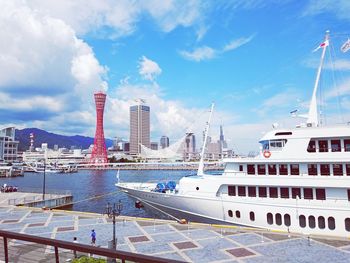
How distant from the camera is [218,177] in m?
24.8

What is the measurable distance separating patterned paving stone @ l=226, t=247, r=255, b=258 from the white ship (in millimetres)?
5598

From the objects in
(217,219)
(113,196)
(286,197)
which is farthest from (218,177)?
(113,196)

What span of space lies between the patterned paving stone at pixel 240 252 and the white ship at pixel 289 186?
560cm

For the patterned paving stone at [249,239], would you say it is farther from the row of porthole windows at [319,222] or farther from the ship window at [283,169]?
the ship window at [283,169]

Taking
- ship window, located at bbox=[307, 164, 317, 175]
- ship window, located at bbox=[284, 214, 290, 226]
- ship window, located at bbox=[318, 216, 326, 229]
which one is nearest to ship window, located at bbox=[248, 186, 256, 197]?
ship window, located at bbox=[284, 214, 290, 226]

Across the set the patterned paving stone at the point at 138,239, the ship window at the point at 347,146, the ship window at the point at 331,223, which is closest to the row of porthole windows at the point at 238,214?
the ship window at the point at 331,223

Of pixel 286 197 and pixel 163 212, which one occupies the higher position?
pixel 286 197

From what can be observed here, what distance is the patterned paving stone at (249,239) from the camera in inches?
734

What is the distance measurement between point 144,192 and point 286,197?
47.0 feet

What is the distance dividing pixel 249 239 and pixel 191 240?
11.9 ft

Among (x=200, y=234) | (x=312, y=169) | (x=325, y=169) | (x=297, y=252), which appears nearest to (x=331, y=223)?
(x=325, y=169)

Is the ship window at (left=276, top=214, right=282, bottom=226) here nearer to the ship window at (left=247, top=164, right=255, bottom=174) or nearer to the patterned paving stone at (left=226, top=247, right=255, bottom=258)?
the ship window at (left=247, top=164, right=255, bottom=174)

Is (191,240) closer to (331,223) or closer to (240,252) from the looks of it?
(240,252)

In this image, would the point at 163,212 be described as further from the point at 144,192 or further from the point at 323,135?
the point at 323,135
